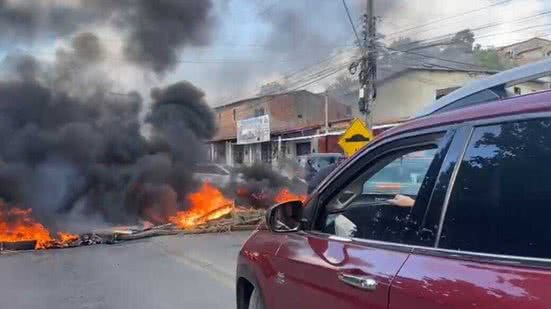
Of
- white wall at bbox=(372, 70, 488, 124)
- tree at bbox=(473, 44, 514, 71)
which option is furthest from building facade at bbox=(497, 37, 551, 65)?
white wall at bbox=(372, 70, 488, 124)

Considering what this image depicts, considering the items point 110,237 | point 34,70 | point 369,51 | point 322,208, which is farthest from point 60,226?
point 322,208

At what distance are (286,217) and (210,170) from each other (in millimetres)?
19474

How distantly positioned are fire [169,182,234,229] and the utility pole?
5.32 m

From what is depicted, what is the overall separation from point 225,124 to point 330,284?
5081cm

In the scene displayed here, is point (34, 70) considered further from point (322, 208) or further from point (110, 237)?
point (322, 208)

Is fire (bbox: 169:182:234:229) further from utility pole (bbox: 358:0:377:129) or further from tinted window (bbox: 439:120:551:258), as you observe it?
tinted window (bbox: 439:120:551:258)

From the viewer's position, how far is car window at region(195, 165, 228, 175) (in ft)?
69.6

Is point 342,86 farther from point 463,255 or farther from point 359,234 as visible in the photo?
point 463,255

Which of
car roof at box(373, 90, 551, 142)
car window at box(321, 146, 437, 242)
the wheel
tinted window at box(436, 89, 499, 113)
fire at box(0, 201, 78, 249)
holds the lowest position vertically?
fire at box(0, 201, 78, 249)

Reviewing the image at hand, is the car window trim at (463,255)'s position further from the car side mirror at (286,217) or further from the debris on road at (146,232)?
the debris on road at (146,232)

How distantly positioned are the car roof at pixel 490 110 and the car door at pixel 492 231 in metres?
0.03

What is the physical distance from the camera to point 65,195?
17.1 m

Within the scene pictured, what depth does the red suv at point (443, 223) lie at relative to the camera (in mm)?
1551

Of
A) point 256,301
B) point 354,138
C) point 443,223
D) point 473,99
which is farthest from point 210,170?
point 443,223
